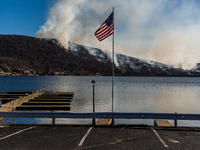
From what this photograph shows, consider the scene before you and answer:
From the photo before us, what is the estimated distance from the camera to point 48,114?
13.7 meters

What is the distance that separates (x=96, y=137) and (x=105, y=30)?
10.5 m

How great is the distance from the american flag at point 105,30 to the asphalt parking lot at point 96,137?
866 centimetres

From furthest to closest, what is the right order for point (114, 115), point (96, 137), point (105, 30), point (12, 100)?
point (12, 100)
point (105, 30)
point (114, 115)
point (96, 137)

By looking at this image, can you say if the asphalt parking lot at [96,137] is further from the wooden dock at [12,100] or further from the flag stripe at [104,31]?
the wooden dock at [12,100]

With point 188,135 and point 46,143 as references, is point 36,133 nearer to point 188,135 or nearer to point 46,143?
point 46,143

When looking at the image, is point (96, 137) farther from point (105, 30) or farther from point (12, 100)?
point (12, 100)

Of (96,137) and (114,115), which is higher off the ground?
(114,115)

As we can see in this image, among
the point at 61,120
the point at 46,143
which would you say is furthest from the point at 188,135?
the point at 61,120

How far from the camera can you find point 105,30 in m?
17.9

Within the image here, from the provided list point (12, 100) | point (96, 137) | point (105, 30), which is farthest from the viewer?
point (12, 100)

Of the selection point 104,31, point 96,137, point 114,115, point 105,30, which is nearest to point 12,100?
point 104,31

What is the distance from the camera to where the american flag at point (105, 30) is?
695 inches

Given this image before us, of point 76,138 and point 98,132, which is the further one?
point 98,132

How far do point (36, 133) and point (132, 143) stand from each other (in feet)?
18.6
